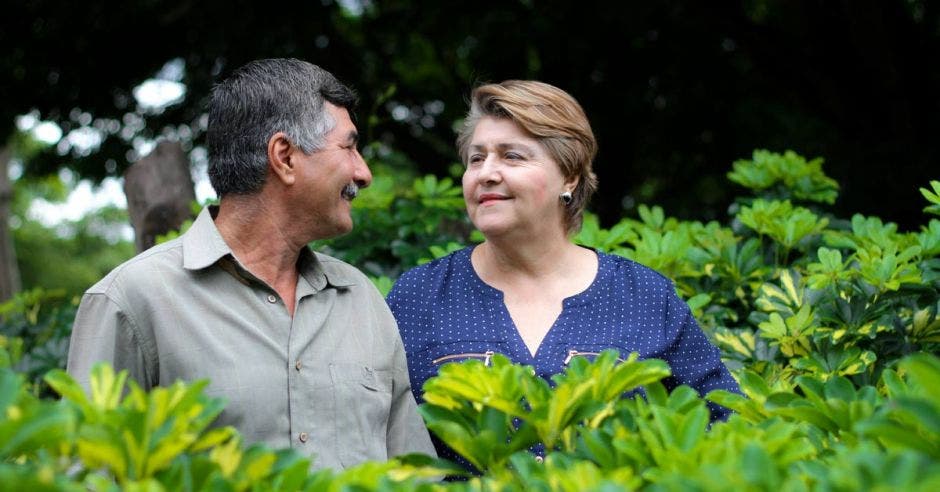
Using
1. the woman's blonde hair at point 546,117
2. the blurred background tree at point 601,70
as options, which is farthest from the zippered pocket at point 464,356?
the blurred background tree at point 601,70

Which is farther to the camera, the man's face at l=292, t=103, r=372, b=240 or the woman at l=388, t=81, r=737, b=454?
the woman at l=388, t=81, r=737, b=454

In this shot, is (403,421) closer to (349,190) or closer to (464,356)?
(464,356)

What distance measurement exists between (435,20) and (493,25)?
0.40 m

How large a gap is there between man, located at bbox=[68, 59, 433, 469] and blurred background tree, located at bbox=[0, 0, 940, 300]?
391 cm

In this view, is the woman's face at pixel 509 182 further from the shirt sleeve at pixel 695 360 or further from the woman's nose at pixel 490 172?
the shirt sleeve at pixel 695 360

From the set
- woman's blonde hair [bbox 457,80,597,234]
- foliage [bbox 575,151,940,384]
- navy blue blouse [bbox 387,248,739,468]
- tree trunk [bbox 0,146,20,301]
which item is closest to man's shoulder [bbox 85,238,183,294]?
navy blue blouse [bbox 387,248,739,468]

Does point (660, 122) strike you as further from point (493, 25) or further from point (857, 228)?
point (857, 228)

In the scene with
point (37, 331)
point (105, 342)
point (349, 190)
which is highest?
point (349, 190)

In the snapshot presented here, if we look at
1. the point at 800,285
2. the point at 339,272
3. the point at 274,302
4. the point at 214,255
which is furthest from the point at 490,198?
the point at 800,285

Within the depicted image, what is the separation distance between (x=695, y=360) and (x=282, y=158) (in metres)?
1.36

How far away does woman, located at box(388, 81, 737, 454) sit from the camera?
3238mm

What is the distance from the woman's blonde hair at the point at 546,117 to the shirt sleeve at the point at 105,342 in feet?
4.50

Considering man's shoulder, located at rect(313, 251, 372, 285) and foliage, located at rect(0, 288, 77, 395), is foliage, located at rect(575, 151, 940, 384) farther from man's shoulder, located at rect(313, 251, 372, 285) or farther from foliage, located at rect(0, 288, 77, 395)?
foliage, located at rect(0, 288, 77, 395)

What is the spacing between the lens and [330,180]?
9.43 ft
